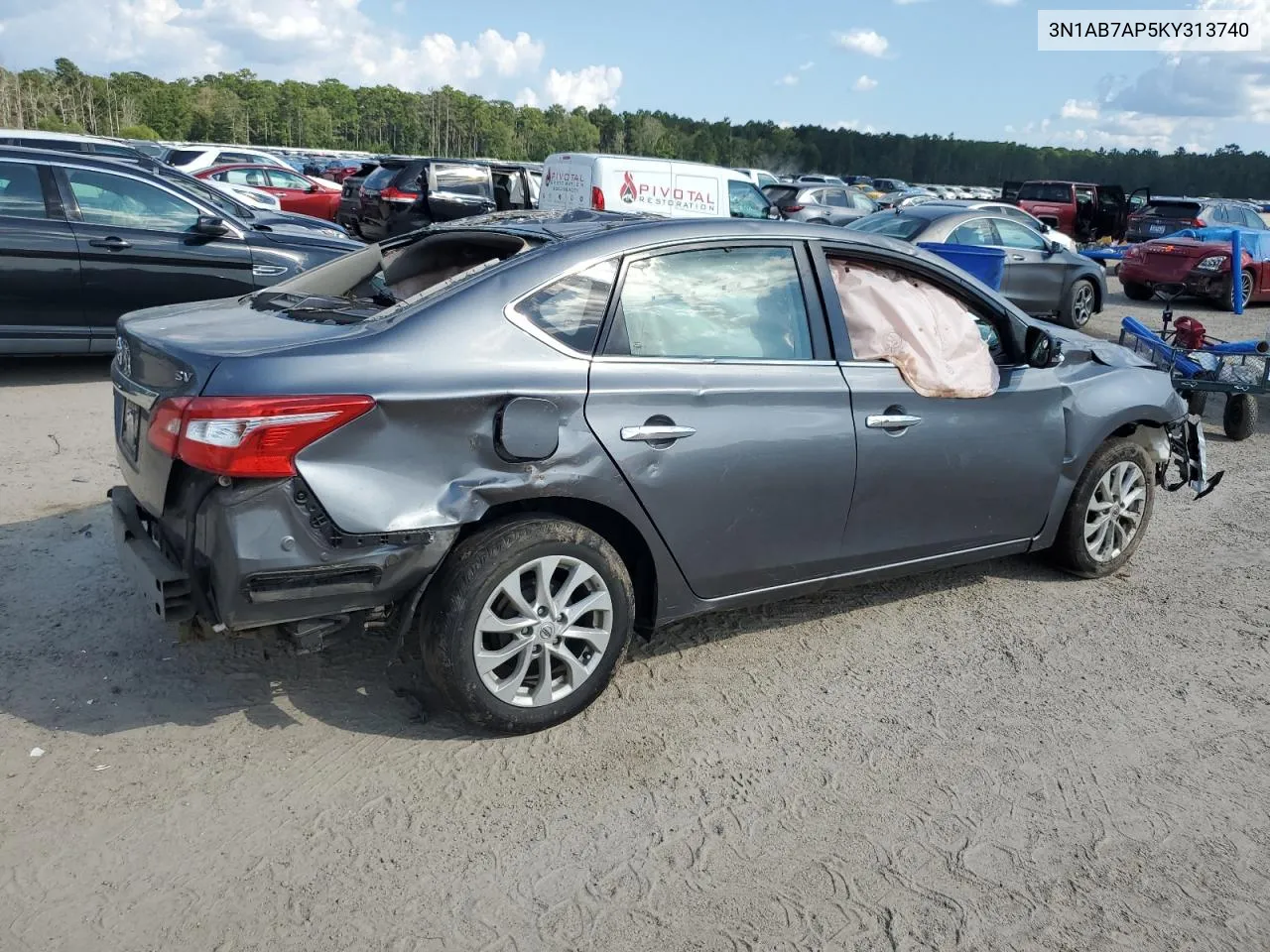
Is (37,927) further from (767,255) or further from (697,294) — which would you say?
(767,255)

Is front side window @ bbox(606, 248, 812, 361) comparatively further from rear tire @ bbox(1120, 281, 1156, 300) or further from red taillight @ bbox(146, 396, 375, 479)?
rear tire @ bbox(1120, 281, 1156, 300)

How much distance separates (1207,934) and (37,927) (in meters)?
2.97

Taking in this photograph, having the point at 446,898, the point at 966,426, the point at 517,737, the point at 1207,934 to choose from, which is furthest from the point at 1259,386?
the point at 446,898

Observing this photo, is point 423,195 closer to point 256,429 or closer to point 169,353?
point 169,353

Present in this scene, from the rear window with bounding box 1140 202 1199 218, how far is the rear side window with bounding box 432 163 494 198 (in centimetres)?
1451

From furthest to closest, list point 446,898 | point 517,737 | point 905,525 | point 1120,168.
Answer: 1. point 1120,168
2. point 905,525
3. point 517,737
4. point 446,898

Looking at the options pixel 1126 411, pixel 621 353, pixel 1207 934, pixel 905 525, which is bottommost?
pixel 1207 934

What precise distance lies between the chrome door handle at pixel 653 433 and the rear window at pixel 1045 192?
2923 cm

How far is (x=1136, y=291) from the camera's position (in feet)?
56.1

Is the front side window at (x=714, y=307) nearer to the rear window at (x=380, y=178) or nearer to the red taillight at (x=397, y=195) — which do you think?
the red taillight at (x=397, y=195)

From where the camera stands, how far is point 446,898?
2.75m

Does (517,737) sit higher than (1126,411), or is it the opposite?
(1126,411)

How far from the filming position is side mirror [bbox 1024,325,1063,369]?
457 cm

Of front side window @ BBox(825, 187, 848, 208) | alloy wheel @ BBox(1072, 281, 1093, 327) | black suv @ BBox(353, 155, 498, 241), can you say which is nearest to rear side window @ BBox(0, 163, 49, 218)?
black suv @ BBox(353, 155, 498, 241)
